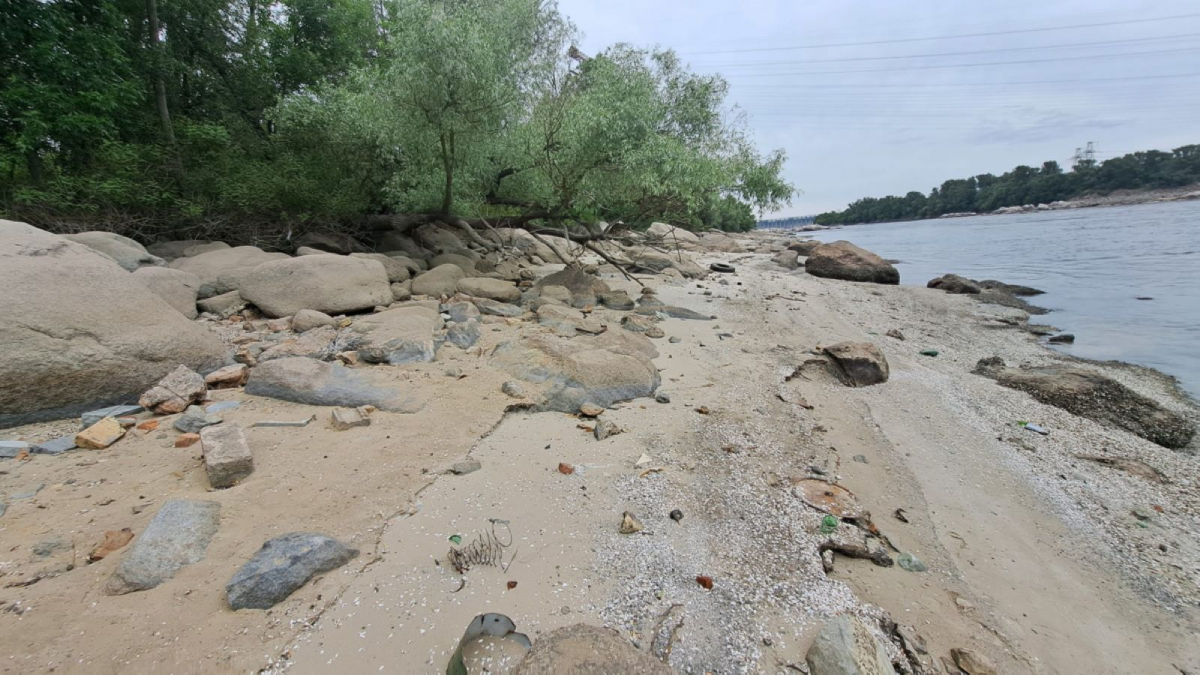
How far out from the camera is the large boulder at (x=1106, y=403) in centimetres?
513

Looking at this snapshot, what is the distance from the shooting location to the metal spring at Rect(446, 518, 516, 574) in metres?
2.56

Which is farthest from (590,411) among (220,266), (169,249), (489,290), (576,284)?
(169,249)

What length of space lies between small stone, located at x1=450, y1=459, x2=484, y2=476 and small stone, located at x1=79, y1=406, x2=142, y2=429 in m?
2.69

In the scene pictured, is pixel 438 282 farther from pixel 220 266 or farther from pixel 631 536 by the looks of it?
pixel 631 536

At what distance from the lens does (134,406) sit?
3938 mm

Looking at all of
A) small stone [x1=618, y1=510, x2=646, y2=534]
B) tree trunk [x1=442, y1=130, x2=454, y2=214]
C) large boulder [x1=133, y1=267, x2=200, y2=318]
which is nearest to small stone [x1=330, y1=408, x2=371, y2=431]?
small stone [x1=618, y1=510, x2=646, y2=534]

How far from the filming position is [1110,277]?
16.7m

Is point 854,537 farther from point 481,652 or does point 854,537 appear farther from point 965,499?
point 481,652

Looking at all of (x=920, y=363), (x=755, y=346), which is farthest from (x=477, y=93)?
(x=920, y=363)

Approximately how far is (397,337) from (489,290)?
3521mm

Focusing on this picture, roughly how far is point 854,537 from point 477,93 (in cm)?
843

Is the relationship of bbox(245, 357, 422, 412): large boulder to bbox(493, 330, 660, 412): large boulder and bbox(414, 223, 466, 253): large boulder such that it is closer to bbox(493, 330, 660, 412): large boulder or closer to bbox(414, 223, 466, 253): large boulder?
bbox(493, 330, 660, 412): large boulder

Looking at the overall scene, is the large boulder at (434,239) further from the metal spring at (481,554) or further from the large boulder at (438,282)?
the metal spring at (481,554)

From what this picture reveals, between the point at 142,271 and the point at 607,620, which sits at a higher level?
the point at 142,271
